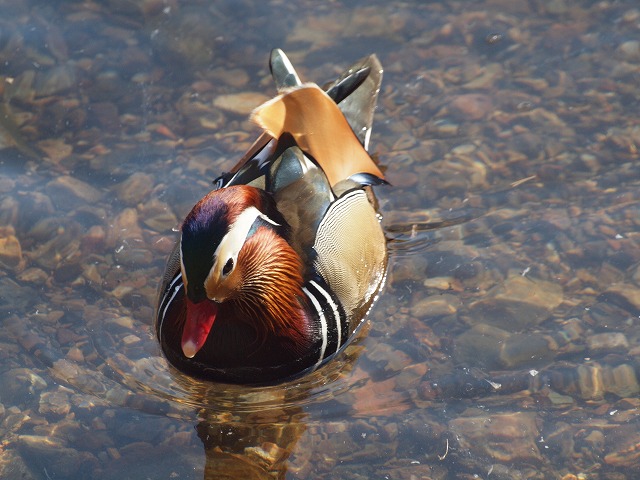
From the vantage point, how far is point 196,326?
4578 mm

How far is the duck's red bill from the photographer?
4551 mm

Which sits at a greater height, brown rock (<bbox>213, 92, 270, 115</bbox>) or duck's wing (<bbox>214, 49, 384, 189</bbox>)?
duck's wing (<bbox>214, 49, 384, 189</bbox>)

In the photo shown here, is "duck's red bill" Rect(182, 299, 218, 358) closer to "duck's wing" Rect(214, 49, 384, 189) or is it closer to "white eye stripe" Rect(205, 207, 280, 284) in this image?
"white eye stripe" Rect(205, 207, 280, 284)

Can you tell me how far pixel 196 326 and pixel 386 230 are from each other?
1.93 meters

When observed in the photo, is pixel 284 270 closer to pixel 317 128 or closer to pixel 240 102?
pixel 317 128

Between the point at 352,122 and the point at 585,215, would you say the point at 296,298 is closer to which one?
the point at 352,122

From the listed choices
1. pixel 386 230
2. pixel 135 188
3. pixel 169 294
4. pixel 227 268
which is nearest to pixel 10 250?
pixel 135 188

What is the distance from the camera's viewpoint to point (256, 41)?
24.2 ft

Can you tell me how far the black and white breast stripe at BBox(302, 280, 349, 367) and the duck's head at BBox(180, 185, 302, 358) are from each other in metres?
0.09

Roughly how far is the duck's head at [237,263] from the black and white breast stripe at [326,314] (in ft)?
0.28

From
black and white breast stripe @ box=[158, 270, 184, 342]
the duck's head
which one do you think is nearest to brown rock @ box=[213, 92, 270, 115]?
the duck's head

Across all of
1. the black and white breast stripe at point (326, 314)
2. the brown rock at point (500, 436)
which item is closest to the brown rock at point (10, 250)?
the black and white breast stripe at point (326, 314)

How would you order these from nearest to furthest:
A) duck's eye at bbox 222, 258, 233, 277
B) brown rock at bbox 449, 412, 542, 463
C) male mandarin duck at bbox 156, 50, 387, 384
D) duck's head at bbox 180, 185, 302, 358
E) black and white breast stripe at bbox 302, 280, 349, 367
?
duck's head at bbox 180, 185, 302, 358 → duck's eye at bbox 222, 258, 233, 277 → brown rock at bbox 449, 412, 542, 463 → male mandarin duck at bbox 156, 50, 387, 384 → black and white breast stripe at bbox 302, 280, 349, 367

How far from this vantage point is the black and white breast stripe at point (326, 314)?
202 inches
